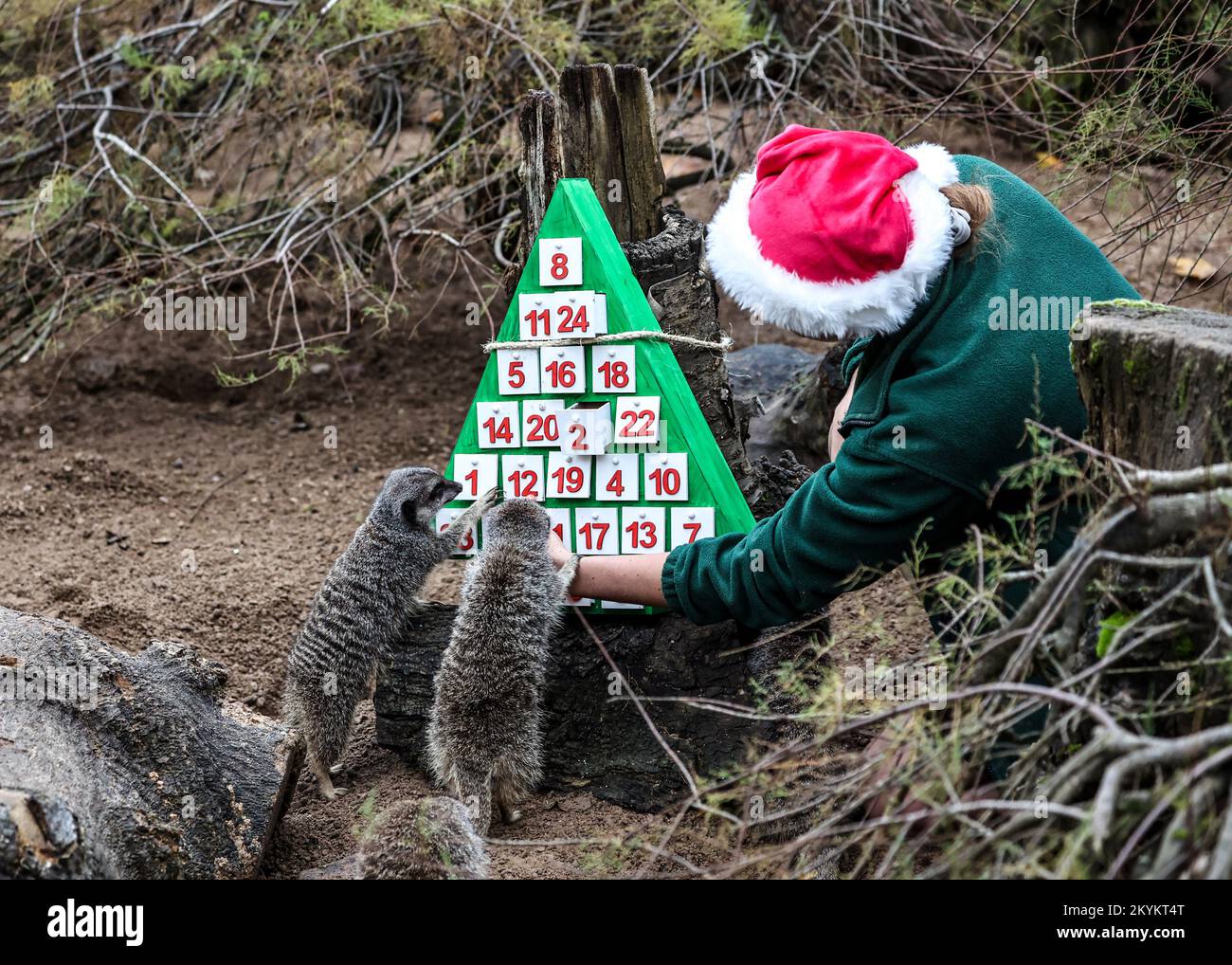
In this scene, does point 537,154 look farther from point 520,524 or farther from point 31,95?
point 31,95

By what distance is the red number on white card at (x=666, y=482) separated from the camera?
3.19m

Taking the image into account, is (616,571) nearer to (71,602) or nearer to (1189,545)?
(1189,545)

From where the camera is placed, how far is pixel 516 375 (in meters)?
3.27

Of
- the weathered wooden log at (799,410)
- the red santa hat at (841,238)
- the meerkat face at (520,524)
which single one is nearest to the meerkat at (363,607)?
the meerkat face at (520,524)

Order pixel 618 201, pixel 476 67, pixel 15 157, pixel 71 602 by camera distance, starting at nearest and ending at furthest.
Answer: pixel 618 201
pixel 71 602
pixel 476 67
pixel 15 157

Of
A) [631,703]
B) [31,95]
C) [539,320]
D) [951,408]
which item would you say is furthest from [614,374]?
[31,95]

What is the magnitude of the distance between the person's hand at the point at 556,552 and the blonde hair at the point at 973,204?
1.37m

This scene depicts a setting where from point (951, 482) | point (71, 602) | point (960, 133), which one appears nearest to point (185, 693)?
point (71, 602)

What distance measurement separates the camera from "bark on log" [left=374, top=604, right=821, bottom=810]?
3.22 m

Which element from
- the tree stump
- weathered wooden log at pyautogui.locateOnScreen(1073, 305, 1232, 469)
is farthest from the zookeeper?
the tree stump

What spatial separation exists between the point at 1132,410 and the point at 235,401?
5.21 metres

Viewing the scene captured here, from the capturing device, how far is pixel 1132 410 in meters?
2.01

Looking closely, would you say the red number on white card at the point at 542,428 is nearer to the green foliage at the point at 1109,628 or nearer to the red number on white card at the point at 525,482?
the red number on white card at the point at 525,482

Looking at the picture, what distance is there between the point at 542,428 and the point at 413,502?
0.58 metres
